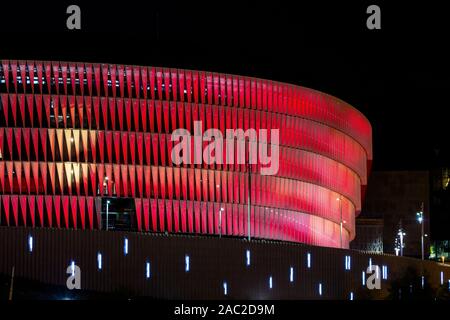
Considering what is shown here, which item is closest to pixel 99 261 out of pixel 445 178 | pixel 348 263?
pixel 348 263

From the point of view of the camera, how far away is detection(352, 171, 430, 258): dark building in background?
177375mm

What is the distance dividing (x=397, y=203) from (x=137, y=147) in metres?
66.6

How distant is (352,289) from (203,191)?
18261 millimetres

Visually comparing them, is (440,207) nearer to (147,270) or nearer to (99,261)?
(147,270)

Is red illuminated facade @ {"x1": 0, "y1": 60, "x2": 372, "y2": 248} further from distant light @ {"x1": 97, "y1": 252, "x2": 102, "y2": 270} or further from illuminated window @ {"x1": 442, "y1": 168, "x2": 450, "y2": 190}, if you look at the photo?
illuminated window @ {"x1": 442, "y1": 168, "x2": 450, "y2": 190}

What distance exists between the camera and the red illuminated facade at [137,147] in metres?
116

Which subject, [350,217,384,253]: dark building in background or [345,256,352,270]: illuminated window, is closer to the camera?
[345,256,352,270]: illuminated window

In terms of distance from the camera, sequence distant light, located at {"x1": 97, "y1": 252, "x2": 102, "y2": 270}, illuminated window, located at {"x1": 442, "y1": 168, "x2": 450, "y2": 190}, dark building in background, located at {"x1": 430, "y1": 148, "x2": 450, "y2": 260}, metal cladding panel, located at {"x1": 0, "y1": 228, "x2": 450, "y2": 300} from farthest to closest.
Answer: illuminated window, located at {"x1": 442, "y1": 168, "x2": 450, "y2": 190}, dark building in background, located at {"x1": 430, "y1": 148, "x2": 450, "y2": 260}, distant light, located at {"x1": 97, "y1": 252, "x2": 102, "y2": 270}, metal cladding panel, located at {"x1": 0, "y1": 228, "x2": 450, "y2": 300}

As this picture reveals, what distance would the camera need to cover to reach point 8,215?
375 ft

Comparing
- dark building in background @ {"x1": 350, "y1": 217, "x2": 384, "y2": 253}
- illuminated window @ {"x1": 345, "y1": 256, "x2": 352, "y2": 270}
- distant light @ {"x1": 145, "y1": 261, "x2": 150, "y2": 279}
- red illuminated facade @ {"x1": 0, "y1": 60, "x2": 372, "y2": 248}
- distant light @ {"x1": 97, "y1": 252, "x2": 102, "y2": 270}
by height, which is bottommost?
dark building in background @ {"x1": 350, "y1": 217, "x2": 384, "y2": 253}

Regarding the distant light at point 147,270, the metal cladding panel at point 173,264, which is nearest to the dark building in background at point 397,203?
the metal cladding panel at point 173,264

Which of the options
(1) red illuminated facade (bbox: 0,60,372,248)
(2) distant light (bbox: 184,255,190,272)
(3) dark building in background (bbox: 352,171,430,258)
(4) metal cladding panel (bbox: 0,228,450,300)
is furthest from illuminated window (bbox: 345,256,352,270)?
(3) dark building in background (bbox: 352,171,430,258)

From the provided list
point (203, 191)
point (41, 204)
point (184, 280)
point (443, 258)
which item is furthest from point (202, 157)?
point (443, 258)

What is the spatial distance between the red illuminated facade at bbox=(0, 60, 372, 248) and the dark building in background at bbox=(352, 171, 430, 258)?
49150 millimetres
